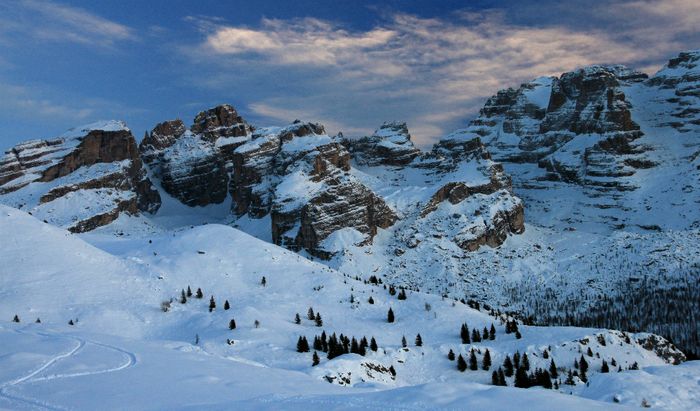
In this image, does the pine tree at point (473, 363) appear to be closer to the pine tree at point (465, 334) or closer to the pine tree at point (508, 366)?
the pine tree at point (508, 366)

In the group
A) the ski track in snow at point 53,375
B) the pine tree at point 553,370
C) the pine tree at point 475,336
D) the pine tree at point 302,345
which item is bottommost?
the pine tree at point 553,370

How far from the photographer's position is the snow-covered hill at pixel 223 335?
1719cm

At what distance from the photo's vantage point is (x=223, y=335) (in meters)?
47.4

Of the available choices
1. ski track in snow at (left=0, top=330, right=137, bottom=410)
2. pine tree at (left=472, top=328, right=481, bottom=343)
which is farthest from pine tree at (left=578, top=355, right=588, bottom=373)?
ski track in snow at (left=0, top=330, right=137, bottom=410)

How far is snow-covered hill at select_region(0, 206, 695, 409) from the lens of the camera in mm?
17188

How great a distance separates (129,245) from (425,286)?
353 feet

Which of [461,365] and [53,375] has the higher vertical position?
[53,375]

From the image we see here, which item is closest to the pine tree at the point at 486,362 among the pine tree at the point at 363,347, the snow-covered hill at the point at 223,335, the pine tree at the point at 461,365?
the snow-covered hill at the point at 223,335

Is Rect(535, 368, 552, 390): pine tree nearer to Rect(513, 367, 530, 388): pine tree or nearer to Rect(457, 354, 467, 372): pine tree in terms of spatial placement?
Rect(513, 367, 530, 388): pine tree

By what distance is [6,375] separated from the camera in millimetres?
17906

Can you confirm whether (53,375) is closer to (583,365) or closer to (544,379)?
(544,379)

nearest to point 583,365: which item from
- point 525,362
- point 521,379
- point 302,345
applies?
point 525,362

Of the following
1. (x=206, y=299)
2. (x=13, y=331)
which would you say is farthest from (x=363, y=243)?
(x=13, y=331)

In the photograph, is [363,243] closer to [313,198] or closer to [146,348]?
[313,198]
